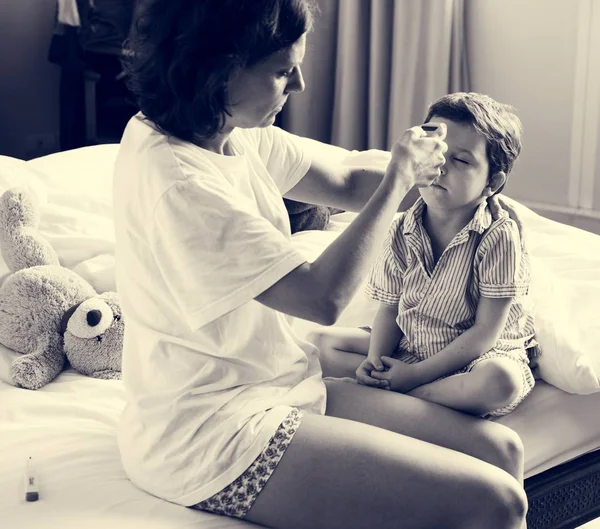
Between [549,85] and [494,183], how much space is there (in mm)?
1771

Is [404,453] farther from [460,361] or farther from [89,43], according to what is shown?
[89,43]

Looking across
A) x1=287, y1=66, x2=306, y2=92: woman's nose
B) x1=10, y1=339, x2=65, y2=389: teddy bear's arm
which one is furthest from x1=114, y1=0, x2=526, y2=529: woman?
x1=10, y1=339, x2=65, y2=389: teddy bear's arm

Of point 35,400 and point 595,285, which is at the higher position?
point 595,285

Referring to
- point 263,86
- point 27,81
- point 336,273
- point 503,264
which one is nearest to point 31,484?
point 336,273

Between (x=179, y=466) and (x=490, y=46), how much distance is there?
97.8 inches

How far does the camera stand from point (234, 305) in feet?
3.82

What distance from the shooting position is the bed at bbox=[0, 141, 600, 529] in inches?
49.0

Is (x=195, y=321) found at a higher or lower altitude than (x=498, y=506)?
higher

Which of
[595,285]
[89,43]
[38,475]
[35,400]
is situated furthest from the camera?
[89,43]

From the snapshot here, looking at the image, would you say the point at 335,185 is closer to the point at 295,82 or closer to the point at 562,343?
the point at 295,82

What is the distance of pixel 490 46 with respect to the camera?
329 cm

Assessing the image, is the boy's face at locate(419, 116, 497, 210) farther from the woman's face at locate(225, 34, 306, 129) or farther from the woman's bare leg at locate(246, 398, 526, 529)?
the woman's bare leg at locate(246, 398, 526, 529)

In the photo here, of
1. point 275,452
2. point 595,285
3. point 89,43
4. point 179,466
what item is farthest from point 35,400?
point 89,43

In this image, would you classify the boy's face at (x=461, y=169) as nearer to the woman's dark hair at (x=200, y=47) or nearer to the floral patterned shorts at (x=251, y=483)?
the woman's dark hair at (x=200, y=47)
